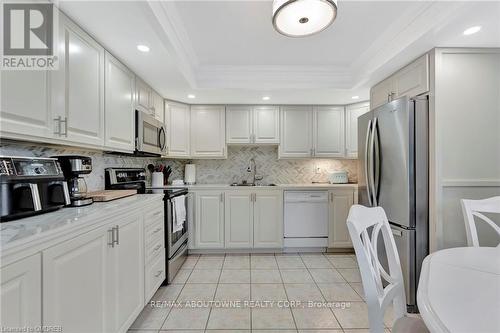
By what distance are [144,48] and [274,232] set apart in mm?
2641

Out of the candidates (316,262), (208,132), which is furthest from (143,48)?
(316,262)

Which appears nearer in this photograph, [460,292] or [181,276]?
[460,292]

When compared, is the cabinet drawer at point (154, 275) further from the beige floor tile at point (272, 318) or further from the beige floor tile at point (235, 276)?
the beige floor tile at point (272, 318)

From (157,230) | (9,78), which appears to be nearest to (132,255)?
(157,230)

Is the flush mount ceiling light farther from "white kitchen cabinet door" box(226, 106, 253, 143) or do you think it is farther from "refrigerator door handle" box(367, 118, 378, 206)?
"white kitchen cabinet door" box(226, 106, 253, 143)

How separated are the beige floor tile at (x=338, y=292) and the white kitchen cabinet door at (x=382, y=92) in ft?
6.66

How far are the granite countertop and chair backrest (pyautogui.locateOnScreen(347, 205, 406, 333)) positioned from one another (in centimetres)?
126

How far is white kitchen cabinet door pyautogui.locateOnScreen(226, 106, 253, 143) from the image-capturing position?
3.53m

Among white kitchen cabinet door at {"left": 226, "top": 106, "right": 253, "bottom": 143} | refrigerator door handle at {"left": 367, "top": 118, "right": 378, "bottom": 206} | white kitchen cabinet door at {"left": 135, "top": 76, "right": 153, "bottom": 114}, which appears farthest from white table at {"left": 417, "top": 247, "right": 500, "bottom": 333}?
white kitchen cabinet door at {"left": 226, "top": 106, "right": 253, "bottom": 143}

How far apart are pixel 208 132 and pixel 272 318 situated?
2563 mm

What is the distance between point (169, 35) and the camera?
1781 mm

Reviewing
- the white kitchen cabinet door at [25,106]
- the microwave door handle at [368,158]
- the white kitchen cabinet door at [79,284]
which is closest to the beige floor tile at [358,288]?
the microwave door handle at [368,158]

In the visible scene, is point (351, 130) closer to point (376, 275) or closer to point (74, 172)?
point (376, 275)

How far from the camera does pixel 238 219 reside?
10.6ft
